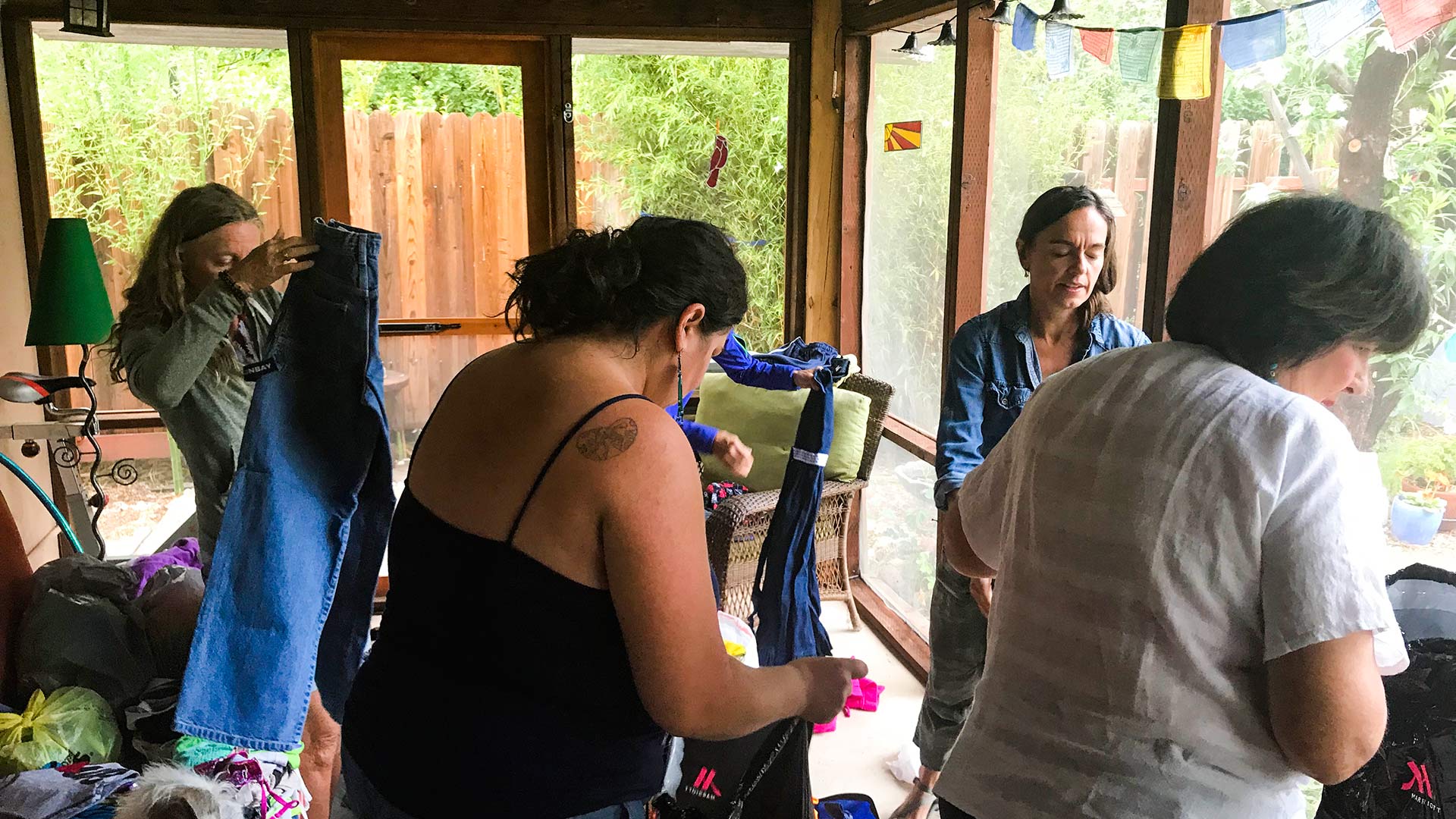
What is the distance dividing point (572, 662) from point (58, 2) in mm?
3748

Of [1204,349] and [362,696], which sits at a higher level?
[1204,349]

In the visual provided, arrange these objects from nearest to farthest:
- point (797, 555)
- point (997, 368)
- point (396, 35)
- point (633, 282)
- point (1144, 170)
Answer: point (633, 282)
point (997, 368)
point (797, 555)
point (1144, 170)
point (396, 35)

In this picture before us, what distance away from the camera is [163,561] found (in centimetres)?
262

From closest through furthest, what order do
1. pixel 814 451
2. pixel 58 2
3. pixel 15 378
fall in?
pixel 814 451
pixel 15 378
pixel 58 2

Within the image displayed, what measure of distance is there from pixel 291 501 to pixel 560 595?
0.88 metres

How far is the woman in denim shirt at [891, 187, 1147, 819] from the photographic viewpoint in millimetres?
2012

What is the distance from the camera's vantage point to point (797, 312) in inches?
167

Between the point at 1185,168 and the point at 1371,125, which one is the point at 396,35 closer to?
the point at 1185,168

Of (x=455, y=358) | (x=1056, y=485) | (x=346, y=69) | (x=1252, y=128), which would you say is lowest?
(x=455, y=358)

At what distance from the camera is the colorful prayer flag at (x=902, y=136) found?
347cm

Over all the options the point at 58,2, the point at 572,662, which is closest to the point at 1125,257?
the point at 572,662

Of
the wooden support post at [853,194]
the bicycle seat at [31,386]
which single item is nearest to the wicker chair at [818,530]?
the wooden support post at [853,194]

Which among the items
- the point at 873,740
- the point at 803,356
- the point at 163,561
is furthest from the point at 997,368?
the point at 163,561

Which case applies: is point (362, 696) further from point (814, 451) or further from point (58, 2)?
point (58, 2)
